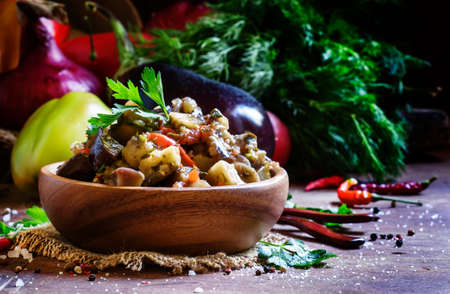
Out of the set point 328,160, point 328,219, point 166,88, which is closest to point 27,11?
point 166,88

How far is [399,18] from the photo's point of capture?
318 cm

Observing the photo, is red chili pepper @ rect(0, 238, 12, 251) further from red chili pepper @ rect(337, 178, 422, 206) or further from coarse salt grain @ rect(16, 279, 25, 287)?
red chili pepper @ rect(337, 178, 422, 206)

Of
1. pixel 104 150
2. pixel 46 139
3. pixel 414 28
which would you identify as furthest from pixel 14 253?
pixel 414 28

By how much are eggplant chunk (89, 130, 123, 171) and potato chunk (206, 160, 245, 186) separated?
0.71ft

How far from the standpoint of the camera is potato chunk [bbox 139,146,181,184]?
1060mm

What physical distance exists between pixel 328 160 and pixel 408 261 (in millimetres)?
1377

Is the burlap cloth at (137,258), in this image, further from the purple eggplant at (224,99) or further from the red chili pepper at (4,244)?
the purple eggplant at (224,99)

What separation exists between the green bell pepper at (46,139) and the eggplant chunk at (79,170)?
835 mm

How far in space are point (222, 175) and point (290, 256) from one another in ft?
0.82

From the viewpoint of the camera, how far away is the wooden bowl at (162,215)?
1.02 meters

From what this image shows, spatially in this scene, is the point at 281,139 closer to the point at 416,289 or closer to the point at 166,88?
the point at 166,88

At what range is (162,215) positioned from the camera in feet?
3.34

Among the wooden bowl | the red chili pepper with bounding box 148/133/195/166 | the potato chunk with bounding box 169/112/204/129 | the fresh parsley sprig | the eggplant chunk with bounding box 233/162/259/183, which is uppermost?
the fresh parsley sprig

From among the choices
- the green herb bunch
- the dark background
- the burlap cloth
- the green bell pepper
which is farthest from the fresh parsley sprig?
the dark background
